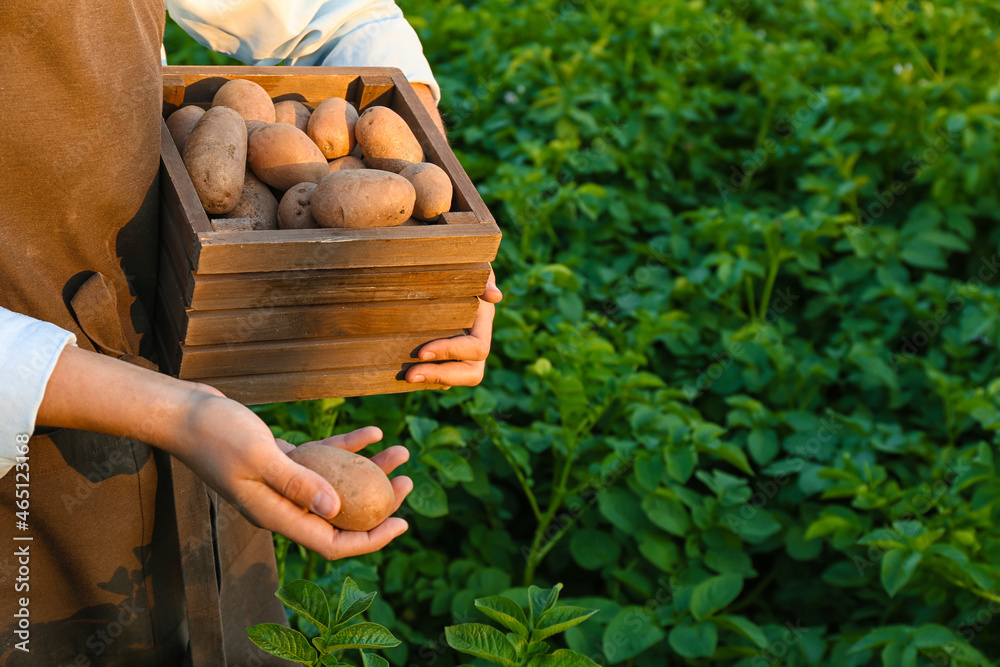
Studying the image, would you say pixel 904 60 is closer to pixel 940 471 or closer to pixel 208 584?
pixel 940 471

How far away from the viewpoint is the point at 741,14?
535cm

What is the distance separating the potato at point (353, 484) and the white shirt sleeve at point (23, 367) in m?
0.33

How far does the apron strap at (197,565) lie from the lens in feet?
4.31

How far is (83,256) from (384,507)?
20.0 inches

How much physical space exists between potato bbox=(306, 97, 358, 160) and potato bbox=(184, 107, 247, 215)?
160mm

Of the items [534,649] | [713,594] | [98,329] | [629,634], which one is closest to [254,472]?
[98,329]

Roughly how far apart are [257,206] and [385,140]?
0.72 feet

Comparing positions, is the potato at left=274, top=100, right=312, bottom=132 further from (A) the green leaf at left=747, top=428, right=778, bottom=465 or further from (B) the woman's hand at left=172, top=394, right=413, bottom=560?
(A) the green leaf at left=747, top=428, right=778, bottom=465

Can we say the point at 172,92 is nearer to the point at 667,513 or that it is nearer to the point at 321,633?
the point at 321,633

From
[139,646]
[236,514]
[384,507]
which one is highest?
[384,507]

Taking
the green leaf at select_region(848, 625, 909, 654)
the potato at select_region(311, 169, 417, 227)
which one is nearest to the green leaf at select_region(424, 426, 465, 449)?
the potato at select_region(311, 169, 417, 227)

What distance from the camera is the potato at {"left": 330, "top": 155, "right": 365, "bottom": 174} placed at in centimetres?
148

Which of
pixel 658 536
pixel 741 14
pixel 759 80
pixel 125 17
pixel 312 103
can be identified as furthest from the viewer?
pixel 741 14

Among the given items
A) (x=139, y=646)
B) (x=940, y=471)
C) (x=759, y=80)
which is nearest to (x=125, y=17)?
(x=139, y=646)
